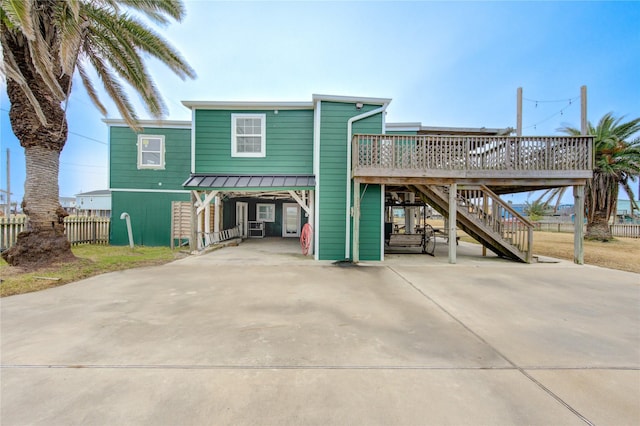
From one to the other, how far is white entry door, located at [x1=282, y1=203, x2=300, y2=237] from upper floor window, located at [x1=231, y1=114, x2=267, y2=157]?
581 centimetres

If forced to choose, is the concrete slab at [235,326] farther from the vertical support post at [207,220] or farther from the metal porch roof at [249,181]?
the vertical support post at [207,220]

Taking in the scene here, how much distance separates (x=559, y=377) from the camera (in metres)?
2.35

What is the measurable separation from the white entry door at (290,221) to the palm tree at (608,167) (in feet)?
52.4

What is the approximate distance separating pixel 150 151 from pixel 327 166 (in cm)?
777

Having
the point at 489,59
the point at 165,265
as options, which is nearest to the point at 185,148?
the point at 165,265

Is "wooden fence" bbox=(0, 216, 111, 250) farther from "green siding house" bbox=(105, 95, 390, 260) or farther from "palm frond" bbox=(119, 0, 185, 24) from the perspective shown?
"palm frond" bbox=(119, 0, 185, 24)

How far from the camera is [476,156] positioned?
7578 millimetres

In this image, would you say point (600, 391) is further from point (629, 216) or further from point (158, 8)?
point (629, 216)

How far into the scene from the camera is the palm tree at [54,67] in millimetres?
5570

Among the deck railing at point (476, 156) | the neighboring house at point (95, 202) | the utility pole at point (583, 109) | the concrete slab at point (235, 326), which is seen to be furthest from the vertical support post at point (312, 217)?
the neighboring house at point (95, 202)

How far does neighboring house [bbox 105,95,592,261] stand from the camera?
7520 mm

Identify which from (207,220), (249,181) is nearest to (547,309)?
(249,181)

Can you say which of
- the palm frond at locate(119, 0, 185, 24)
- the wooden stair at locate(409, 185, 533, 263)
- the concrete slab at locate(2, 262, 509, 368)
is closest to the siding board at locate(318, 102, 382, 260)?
the wooden stair at locate(409, 185, 533, 263)

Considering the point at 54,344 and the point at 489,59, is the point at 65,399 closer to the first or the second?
the point at 54,344
